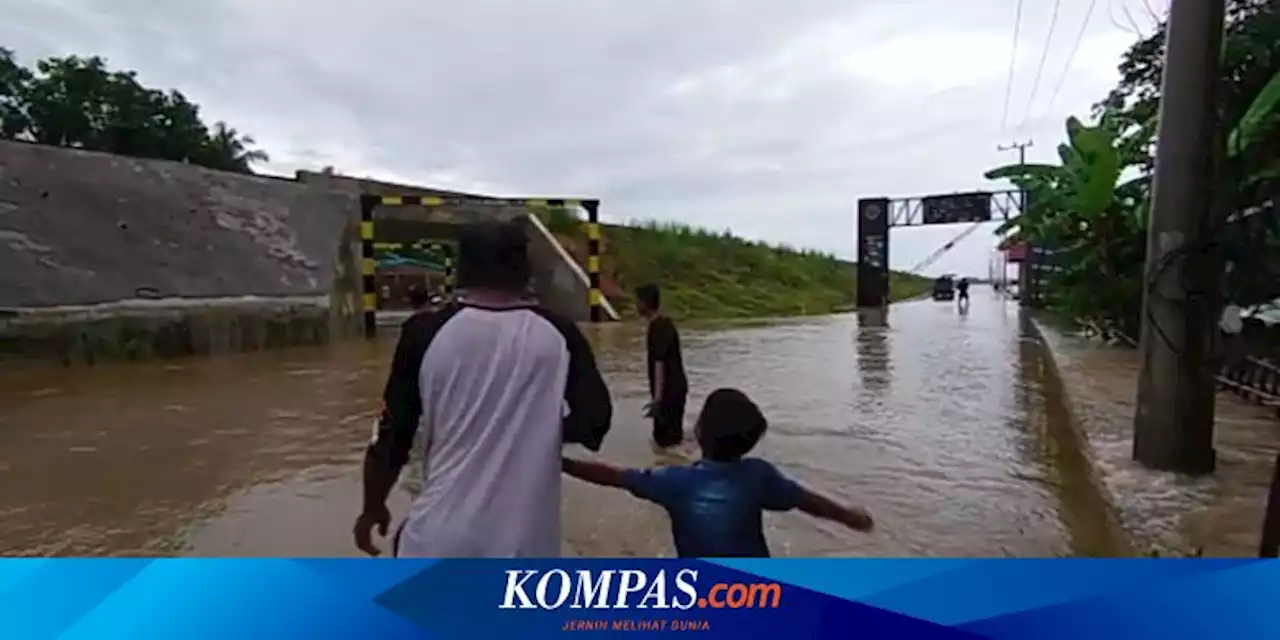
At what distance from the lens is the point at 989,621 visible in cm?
238

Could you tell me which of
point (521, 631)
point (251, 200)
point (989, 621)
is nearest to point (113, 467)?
point (521, 631)

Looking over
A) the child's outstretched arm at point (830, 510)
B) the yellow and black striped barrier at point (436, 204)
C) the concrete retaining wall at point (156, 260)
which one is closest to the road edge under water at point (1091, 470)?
the child's outstretched arm at point (830, 510)

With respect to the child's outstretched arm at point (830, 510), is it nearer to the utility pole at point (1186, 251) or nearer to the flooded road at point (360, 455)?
the flooded road at point (360, 455)

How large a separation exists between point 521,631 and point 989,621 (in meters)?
1.11

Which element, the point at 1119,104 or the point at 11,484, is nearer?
the point at 11,484

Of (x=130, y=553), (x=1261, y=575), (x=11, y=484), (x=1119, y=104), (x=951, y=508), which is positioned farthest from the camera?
(x=1119, y=104)

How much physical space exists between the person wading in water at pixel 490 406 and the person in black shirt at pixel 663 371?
141 inches

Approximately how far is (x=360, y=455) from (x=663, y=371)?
6.28 ft

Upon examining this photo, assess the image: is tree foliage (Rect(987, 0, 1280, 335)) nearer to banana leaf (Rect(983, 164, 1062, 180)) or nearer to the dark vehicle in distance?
banana leaf (Rect(983, 164, 1062, 180))

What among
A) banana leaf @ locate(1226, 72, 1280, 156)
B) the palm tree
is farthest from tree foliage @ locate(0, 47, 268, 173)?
banana leaf @ locate(1226, 72, 1280, 156)

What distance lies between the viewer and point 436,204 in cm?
1656

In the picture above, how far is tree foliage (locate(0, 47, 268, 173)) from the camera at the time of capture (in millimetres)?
23156

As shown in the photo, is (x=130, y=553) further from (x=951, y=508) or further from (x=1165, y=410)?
(x=1165, y=410)

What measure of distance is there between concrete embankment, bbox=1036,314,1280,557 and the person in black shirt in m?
2.33
